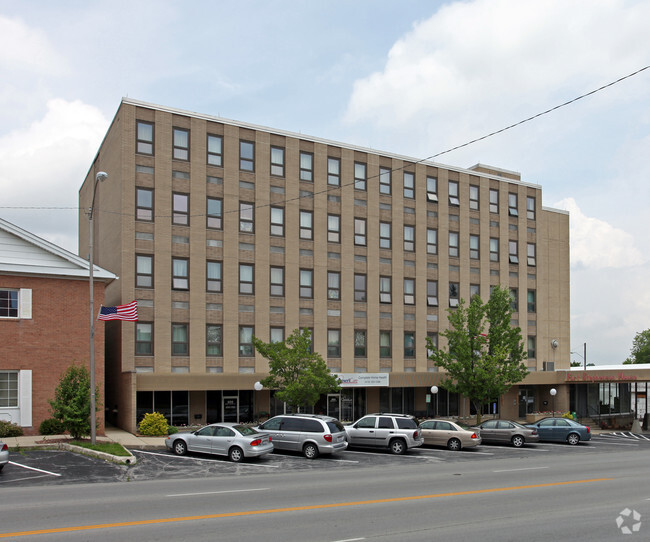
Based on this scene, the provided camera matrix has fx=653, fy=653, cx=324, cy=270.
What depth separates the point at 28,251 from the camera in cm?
2886

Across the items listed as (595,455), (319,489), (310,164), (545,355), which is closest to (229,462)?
(319,489)

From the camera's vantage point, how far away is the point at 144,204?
113ft

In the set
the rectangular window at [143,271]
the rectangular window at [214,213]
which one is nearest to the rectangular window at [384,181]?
the rectangular window at [214,213]

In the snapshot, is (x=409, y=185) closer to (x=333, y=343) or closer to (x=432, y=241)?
(x=432, y=241)

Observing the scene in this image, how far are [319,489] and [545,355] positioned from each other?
35188 millimetres

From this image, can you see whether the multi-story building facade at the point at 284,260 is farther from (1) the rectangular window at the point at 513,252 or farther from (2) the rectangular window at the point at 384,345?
(1) the rectangular window at the point at 513,252

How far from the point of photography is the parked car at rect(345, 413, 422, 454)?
87.7 ft

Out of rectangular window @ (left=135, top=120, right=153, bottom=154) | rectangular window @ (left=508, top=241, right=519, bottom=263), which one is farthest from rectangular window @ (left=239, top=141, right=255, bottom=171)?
rectangular window @ (left=508, top=241, right=519, bottom=263)

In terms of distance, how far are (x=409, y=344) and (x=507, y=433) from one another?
12.1 m

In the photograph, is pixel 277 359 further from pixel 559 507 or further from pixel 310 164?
pixel 559 507

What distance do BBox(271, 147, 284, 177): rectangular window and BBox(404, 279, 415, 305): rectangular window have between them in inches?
435

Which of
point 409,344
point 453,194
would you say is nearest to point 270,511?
point 409,344

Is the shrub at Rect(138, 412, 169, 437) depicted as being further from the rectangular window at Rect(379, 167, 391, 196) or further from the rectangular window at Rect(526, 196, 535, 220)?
the rectangular window at Rect(526, 196, 535, 220)

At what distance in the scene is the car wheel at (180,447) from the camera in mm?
24719
